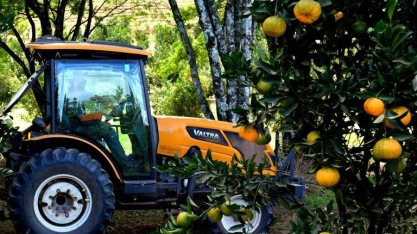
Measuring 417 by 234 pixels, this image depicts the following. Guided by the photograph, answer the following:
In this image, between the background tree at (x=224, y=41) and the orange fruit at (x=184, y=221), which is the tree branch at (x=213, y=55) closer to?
the background tree at (x=224, y=41)

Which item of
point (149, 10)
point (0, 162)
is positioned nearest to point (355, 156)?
point (0, 162)

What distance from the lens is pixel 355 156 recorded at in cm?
307

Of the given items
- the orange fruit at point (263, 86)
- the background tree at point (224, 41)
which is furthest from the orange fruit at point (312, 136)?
the background tree at point (224, 41)

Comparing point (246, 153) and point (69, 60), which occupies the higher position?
point (69, 60)

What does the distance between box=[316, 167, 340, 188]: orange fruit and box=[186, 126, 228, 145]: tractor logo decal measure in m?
5.26

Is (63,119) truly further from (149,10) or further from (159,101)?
(159,101)

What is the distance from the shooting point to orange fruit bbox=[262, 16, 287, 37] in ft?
8.94

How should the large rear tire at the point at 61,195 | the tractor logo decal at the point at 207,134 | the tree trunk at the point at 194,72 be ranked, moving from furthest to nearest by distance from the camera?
the tree trunk at the point at 194,72
the tractor logo decal at the point at 207,134
the large rear tire at the point at 61,195

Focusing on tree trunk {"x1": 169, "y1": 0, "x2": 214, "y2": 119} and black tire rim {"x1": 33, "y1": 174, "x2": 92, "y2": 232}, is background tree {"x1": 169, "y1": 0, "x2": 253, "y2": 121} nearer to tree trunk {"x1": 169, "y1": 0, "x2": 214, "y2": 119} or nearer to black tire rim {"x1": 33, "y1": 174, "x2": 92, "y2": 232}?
tree trunk {"x1": 169, "y1": 0, "x2": 214, "y2": 119}

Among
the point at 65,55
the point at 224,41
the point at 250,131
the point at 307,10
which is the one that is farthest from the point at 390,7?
the point at 224,41

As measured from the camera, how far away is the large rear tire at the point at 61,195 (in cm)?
703

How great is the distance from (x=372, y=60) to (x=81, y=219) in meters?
5.01

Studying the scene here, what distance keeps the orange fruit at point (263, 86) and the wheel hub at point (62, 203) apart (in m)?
4.60

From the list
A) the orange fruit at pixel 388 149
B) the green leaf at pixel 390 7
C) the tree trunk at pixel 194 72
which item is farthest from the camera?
the tree trunk at pixel 194 72
